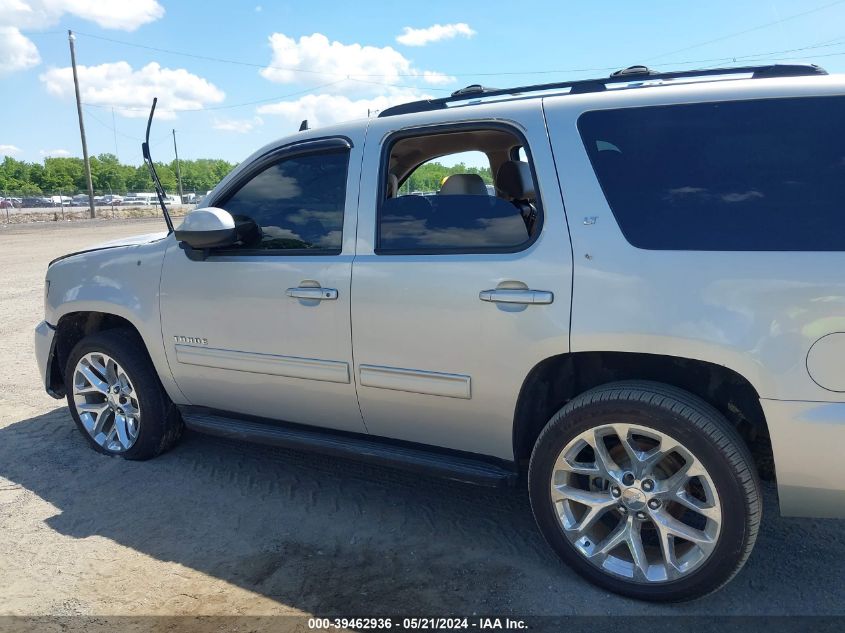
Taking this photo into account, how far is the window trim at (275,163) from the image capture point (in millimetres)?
3150

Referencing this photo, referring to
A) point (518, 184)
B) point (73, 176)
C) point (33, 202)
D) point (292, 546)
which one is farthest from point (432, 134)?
point (73, 176)

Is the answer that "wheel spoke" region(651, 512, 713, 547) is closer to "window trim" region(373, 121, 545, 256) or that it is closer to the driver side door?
"window trim" region(373, 121, 545, 256)

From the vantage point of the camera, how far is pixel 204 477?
12.3 feet

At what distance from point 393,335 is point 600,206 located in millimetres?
1066

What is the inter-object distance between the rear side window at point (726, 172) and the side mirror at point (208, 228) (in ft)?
5.91

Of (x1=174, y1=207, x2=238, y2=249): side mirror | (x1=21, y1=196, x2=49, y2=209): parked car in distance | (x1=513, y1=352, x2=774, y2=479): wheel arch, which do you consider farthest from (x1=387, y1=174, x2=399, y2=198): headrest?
(x1=21, y1=196, x2=49, y2=209): parked car in distance

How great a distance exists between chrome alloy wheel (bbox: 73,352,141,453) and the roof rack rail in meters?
2.34

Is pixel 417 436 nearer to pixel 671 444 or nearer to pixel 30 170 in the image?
pixel 671 444

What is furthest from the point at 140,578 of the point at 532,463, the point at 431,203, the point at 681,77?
the point at 681,77

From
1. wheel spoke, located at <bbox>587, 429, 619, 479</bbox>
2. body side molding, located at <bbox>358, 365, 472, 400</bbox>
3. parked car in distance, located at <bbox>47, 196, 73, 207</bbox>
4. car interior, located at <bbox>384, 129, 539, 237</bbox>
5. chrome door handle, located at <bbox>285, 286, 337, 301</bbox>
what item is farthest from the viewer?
parked car in distance, located at <bbox>47, 196, 73, 207</bbox>

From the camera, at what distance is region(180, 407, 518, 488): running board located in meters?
2.84

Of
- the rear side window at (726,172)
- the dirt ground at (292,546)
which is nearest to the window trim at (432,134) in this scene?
the rear side window at (726,172)

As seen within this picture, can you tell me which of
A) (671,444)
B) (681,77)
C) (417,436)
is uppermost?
(681,77)

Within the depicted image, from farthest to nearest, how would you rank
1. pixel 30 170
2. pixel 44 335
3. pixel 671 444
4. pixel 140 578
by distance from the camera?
pixel 30 170, pixel 44 335, pixel 140 578, pixel 671 444
